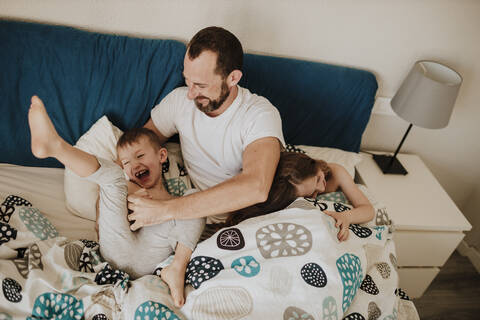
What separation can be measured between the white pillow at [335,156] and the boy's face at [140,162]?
2.35ft

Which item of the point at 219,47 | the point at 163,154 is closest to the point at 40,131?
the point at 163,154

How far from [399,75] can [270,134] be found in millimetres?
951

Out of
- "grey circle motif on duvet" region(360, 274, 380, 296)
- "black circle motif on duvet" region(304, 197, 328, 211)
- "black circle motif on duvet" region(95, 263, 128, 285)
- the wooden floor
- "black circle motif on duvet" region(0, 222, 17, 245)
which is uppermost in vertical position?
"black circle motif on duvet" region(304, 197, 328, 211)

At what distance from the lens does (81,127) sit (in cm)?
152

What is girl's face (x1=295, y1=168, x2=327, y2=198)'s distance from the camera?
52.5 inches

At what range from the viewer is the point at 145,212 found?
1.18m

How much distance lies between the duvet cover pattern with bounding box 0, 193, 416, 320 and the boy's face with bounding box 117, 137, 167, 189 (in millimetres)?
303

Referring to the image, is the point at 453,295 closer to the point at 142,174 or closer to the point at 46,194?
the point at 142,174

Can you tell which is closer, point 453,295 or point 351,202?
point 351,202

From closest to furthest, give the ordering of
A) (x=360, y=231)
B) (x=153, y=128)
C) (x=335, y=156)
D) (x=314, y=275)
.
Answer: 1. (x=314, y=275)
2. (x=360, y=231)
3. (x=153, y=128)
4. (x=335, y=156)

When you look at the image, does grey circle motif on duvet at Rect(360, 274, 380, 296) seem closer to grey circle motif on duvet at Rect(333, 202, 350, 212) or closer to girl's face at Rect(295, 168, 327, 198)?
grey circle motif on duvet at Rect(333, 202, 350, 212)

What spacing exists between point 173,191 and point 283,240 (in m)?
0.57

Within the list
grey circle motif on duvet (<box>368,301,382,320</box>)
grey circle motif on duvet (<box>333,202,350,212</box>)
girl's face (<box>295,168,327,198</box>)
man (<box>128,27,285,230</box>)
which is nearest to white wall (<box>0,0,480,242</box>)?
man (<box>128,27,285,230</box>)

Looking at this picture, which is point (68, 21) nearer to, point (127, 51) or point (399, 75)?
point (127, 51)
